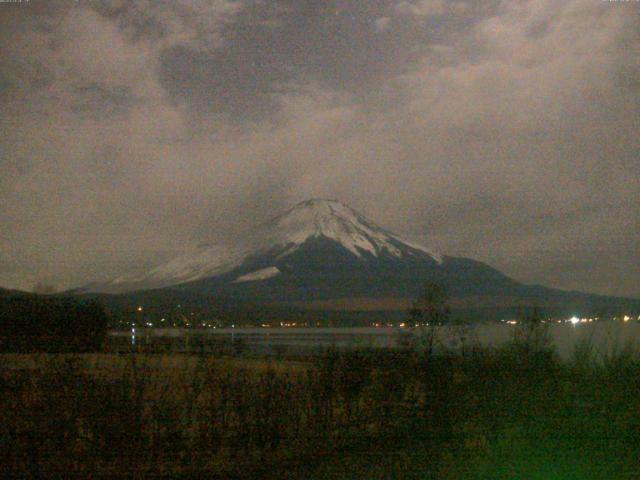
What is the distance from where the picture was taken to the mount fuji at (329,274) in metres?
124

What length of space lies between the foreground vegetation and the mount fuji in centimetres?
9033

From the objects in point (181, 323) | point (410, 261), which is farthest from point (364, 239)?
point (181, 323)

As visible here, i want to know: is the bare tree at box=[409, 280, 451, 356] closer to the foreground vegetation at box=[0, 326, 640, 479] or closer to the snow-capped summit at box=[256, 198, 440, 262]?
the foreground vegetation at box=[0, 326, 640, 479]

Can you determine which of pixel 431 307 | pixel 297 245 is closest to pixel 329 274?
pixel 297 245

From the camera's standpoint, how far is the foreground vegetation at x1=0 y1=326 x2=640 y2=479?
713cm

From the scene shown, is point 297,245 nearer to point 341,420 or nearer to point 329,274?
point 329,274

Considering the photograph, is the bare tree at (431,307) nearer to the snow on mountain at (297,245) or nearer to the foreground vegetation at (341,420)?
the foreground vegetation at (341,420)

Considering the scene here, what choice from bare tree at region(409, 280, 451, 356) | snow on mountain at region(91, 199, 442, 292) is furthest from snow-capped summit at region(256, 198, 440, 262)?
bare tree at region(409, 280, 451, 356)

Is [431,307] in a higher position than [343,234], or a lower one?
lower

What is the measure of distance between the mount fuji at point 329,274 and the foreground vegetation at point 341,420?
9033 cm

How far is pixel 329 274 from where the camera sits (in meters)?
148

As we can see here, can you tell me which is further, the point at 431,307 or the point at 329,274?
the point at 329,274

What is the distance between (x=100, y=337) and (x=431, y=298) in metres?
13.2

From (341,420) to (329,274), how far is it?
138475 mm
